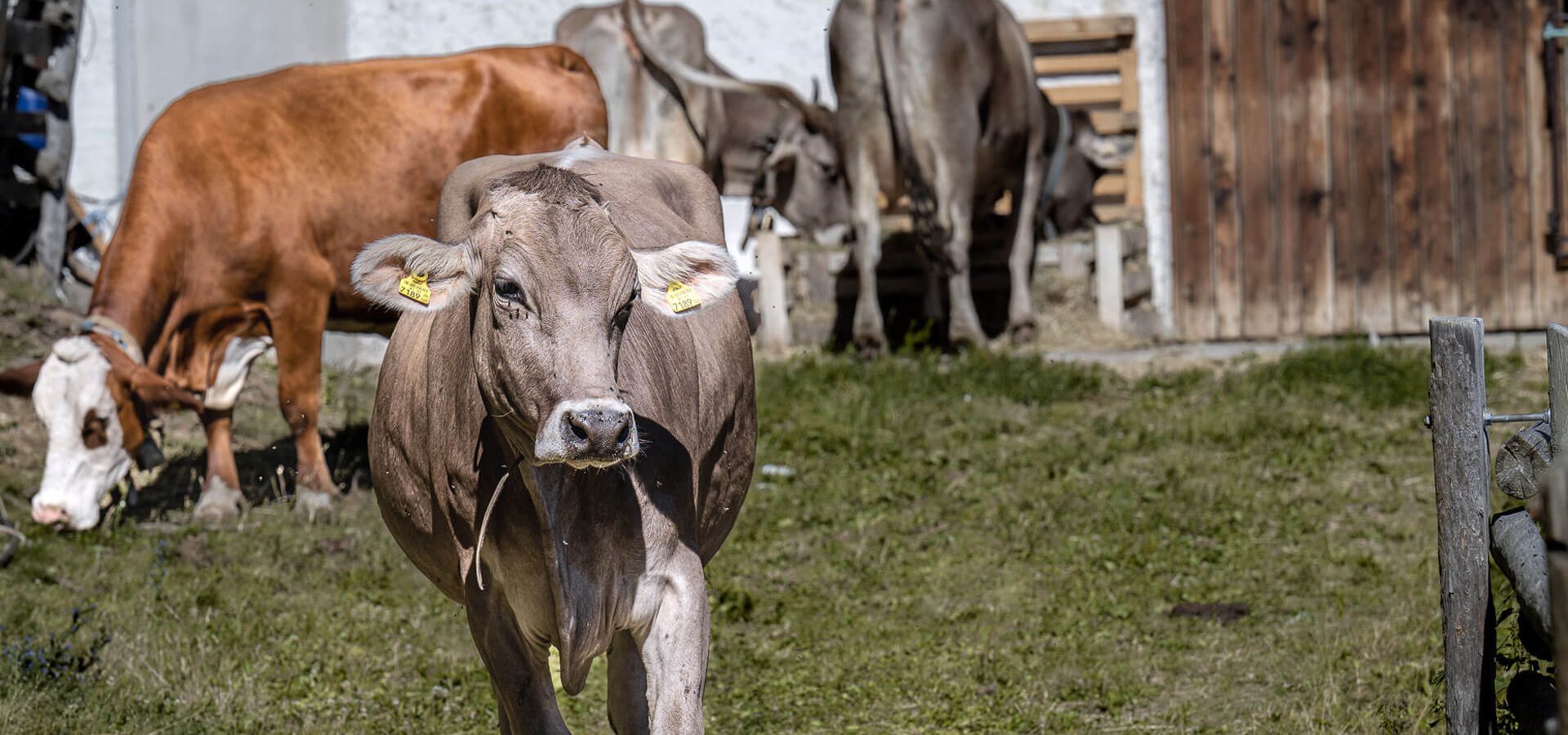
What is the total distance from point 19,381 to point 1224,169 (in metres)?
7.87

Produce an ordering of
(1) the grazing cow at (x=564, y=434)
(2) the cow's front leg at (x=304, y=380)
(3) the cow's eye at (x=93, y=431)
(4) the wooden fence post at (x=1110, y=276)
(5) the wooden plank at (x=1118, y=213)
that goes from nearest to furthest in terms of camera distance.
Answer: (1) the grazing cow at (x=564, y=434)
(3) the cow's eye at (x=93, y=431)
(2) the cow's front leg at (x=304, y=380)
(4) the wooden fence post at (x=1110, y=276)
(5) the wooden plank at (x=1118, y=213)

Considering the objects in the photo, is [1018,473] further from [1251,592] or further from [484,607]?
[484,607]

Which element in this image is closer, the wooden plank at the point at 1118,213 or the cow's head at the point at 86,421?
the cow's head at the point at 86,421

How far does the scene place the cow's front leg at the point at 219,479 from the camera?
316 inches

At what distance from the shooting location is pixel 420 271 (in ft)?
12.5

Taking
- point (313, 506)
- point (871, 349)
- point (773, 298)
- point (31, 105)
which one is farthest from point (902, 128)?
point (31, 105)

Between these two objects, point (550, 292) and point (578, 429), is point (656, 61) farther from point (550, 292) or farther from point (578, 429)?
point (578, 429)

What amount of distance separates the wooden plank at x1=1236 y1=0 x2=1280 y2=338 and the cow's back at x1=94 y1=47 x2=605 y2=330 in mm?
4938

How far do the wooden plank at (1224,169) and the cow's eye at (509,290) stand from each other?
914 cm

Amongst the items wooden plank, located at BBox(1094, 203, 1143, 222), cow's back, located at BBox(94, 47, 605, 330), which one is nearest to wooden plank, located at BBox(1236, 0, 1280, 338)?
wooden plank, located at BBox(1094, 203, 1143, 222)

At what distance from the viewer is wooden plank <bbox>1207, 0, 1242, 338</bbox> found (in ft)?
39.1

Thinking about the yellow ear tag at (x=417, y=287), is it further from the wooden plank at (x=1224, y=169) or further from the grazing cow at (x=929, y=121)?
the wooden plank at (x=1224, y=169)

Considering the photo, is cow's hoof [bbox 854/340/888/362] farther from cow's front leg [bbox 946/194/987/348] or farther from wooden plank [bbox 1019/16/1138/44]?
wooden plank [bbox 1019/16/1138/44]

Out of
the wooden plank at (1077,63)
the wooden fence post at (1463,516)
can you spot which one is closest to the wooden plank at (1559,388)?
the wooden fence post at (1463,516)
